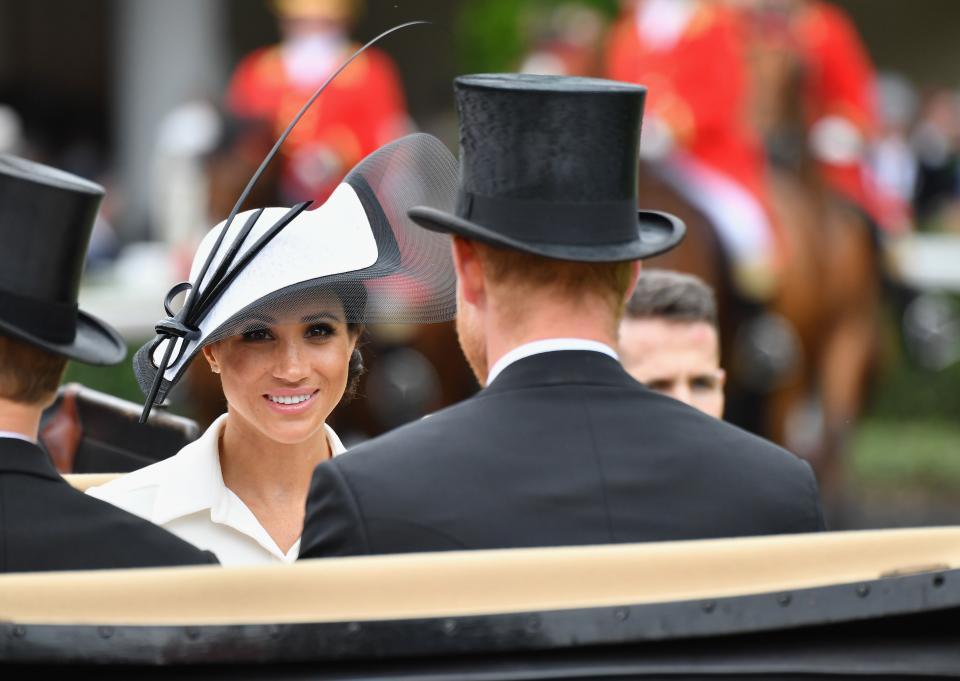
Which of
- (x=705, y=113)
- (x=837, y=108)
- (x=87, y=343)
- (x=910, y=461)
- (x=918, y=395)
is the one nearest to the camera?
(x=87, y=343)

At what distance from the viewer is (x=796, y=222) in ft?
32.2

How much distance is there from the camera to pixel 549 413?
2588mm

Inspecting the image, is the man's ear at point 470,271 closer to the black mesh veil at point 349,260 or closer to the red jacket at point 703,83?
the black mesh veil at point 349,260

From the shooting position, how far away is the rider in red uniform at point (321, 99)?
909 cm

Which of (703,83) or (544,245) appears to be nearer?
(544,245)

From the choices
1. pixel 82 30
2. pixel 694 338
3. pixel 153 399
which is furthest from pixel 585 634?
pixel 82 30

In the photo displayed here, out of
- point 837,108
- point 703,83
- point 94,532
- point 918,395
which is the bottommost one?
point 918,395

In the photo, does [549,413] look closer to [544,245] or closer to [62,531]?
[544,245]

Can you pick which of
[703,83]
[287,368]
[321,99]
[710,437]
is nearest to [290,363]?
[287,368]

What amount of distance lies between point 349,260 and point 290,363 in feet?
0.64

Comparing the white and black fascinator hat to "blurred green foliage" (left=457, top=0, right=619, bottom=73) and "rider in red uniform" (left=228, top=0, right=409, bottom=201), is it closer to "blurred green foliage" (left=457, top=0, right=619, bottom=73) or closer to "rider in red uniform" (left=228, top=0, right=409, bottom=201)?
"rider in red uniform" (left=228, top=0, right=409, bottom=201)

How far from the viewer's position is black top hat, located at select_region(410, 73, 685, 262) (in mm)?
2631

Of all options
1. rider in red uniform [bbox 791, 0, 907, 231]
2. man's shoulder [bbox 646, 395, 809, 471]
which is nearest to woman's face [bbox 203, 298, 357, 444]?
man's shoulder [bbox 646, 395, 809, 471]

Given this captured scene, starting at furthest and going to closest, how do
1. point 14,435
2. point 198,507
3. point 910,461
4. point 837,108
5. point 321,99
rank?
point 910,461
point 837,108
point 321,99
point 198,507
point 14,435
